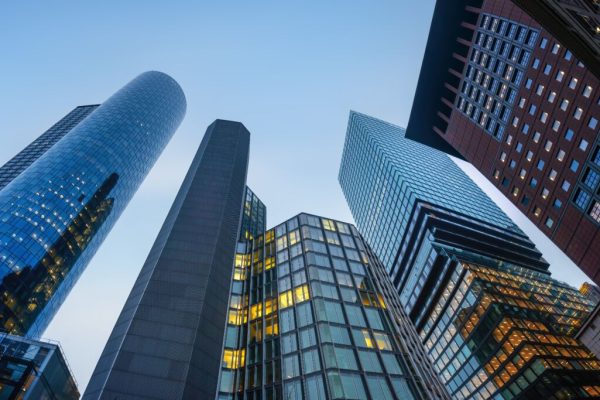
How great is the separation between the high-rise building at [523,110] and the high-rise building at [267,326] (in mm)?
28196

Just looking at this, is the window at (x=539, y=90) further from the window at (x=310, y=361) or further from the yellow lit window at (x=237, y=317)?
the yellow lit window at (x=237, y=317)

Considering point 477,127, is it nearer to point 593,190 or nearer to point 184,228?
point 593,190

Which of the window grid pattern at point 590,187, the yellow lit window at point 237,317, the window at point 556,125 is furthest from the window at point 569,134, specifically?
the yellow lit window at point 237,317

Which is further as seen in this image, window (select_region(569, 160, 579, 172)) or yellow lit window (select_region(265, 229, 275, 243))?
yellow lit window (select_region(265, 229, 275, 243))

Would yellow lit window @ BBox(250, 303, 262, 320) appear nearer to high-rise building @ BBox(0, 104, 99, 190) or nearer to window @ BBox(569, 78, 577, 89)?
window @ BBox(569, 78, 577, 89)

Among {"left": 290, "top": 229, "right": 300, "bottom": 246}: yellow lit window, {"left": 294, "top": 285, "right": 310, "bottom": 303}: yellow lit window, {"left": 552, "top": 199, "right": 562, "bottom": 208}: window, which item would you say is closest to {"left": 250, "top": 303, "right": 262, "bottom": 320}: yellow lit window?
{"left": 294, "top": 285, "right": 310, "bottom": 303}: yellow lit window

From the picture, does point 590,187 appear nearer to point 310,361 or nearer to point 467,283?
point 467,283

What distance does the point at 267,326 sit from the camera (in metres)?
50.9

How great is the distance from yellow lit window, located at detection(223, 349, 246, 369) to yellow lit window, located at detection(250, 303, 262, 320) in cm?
555

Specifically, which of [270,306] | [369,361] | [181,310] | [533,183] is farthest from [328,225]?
[533,183]

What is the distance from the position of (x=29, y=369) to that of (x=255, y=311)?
34134 millimetres

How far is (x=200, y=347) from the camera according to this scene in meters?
60.5

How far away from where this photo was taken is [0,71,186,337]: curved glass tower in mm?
96188

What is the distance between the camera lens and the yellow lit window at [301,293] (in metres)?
51.6
